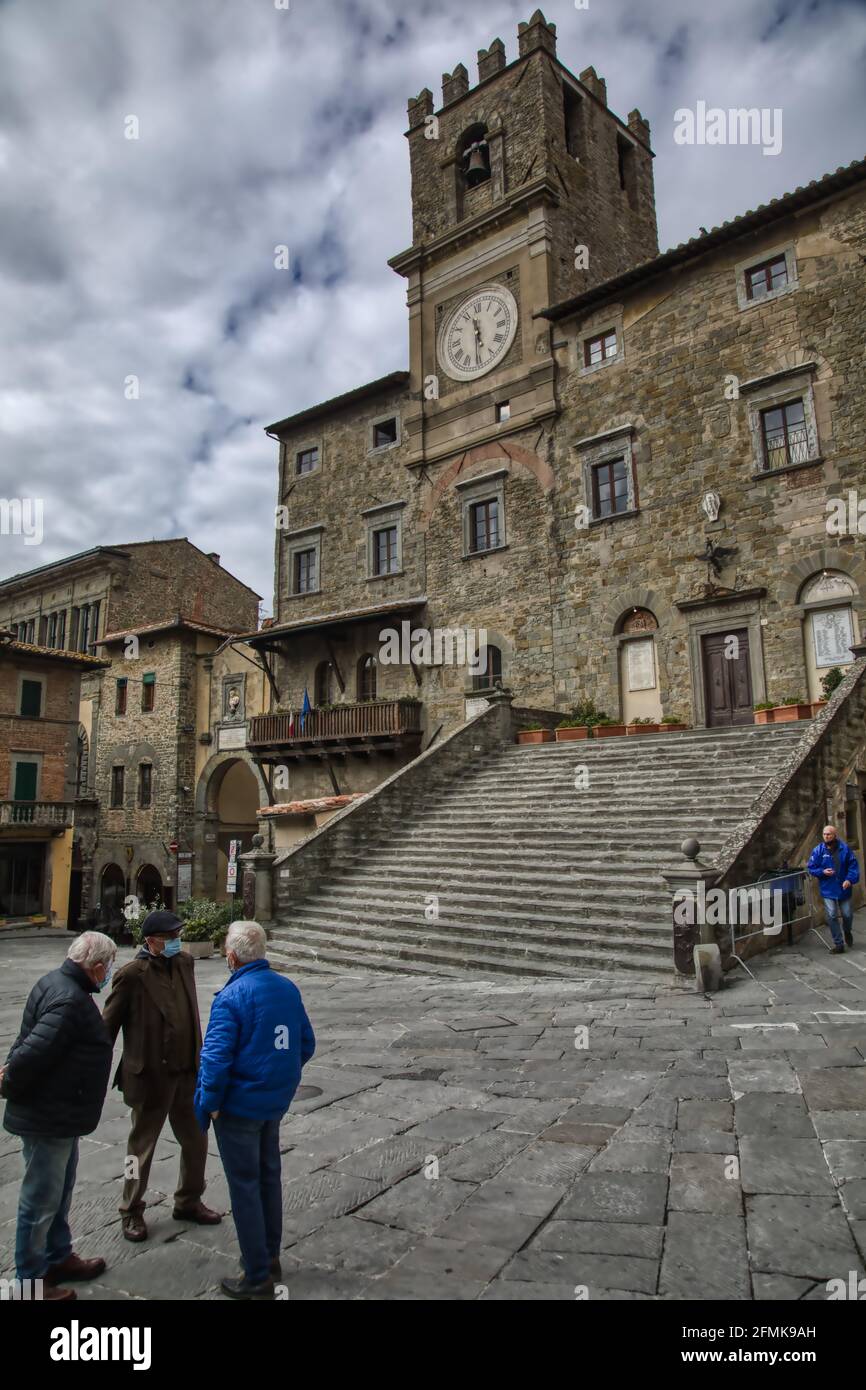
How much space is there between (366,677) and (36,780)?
10872 millimetres

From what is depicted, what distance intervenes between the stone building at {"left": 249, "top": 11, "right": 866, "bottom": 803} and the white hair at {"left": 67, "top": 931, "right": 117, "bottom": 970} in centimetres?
1581

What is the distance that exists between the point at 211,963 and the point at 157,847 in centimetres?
1850

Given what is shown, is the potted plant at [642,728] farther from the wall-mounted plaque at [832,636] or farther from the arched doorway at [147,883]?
the arched doorway at [147,883]

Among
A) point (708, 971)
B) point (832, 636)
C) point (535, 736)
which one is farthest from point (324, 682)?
point (708, 971)

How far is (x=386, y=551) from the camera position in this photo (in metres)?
25.8

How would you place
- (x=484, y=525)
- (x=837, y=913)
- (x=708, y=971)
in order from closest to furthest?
1. (x=708, y=971)
2. (x=837, y=913)
3. (x=484, y=525)

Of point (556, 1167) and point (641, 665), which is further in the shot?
point (641, 665)

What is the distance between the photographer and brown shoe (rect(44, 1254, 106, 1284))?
11.2 ft

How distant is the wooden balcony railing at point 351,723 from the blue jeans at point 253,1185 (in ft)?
61.5

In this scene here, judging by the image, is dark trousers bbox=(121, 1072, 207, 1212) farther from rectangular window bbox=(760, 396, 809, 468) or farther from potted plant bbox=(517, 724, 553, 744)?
rectangular window bbox=(760, 396, 809, 468)

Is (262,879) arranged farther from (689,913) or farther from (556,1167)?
(556,1167)

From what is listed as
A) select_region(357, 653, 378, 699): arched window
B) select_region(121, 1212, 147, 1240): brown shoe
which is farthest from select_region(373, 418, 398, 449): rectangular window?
select_region(121, 1212, 147, 1240): brown shoe

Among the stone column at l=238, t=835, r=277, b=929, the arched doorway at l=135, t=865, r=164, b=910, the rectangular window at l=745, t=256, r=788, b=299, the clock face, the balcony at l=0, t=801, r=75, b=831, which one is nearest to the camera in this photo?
the stone column at l=238, t=835, r=277, b=929

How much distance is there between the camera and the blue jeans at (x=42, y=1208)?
3.34m
